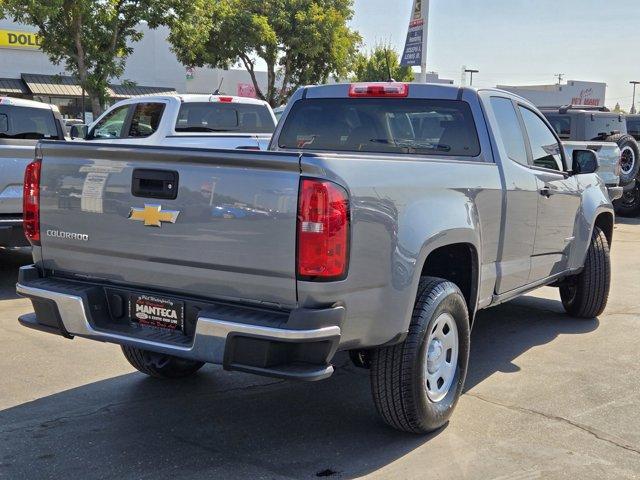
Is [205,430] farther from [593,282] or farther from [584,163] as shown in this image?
[593,282]

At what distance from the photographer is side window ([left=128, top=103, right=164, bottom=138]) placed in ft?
35.9

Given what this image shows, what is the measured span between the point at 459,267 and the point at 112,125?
27.2 ft

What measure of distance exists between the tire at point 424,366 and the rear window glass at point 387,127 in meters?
1.28

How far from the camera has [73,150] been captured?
4.00 meters

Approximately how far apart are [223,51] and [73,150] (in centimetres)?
2731

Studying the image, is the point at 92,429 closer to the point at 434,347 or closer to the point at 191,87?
the point at 434,347

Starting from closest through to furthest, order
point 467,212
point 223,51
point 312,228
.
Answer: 1. point 312,228
2. point 467,212
3. point 223,51

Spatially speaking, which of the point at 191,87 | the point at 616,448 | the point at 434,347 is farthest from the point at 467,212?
the point at 191,87

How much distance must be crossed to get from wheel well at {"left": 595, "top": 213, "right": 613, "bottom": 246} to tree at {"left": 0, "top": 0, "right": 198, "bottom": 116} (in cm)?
1469

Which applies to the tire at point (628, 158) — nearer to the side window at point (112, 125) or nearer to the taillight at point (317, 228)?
the side window at point (112, 125)

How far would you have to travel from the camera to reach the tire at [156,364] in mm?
4977

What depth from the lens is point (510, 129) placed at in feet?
17.9

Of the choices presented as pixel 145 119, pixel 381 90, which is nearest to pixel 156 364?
pixel 381 90

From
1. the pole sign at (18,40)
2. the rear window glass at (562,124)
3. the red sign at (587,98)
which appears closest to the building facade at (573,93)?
the red sign at (587,98)
